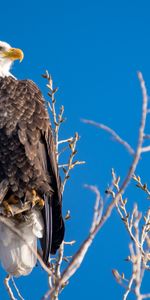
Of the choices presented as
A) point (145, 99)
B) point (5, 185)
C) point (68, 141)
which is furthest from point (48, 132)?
point (145, 99)

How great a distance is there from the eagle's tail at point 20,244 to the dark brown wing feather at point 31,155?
0.11m

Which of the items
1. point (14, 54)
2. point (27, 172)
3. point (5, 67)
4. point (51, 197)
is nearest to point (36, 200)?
point (51, 197)

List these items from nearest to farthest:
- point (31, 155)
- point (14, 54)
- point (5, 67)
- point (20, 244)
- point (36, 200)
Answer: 1. point (31, 155)
2. point (36, 200)
3. point (20, 244)
4. point (5, 67)
5. point (14, 54)

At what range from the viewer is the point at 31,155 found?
18.1 feet

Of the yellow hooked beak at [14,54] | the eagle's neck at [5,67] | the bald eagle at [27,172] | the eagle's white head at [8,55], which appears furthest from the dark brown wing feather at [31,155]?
the yellow hooked beak at [14,54]

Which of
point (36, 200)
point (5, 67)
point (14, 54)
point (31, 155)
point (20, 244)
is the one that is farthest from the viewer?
point (14, 54)

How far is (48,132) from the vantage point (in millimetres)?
5680

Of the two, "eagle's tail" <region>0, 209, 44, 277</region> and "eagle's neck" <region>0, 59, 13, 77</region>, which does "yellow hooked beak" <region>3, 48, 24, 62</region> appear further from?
"eagle's tail" <region>0, 209, 44, 277</region>

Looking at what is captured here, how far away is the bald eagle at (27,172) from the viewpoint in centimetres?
555

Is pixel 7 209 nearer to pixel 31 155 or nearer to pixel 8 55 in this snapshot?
pixel 31 155

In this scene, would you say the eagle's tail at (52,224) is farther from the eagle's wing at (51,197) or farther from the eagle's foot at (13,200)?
the eagle's foot at (13,200)

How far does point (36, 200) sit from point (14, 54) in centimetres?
174

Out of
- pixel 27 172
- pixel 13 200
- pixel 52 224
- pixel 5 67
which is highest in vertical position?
pixel 5 67

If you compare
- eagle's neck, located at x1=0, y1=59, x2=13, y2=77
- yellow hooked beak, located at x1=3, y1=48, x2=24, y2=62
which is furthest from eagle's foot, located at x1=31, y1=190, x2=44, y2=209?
yellow hooked beak, located at x1=3, y1=48, x2=24, y2=62
